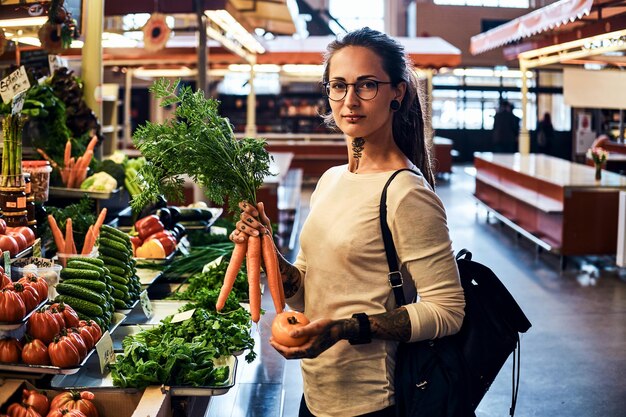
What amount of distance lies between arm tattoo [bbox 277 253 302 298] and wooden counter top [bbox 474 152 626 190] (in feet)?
24.8

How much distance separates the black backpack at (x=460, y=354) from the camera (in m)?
2.18

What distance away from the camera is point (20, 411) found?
3018mm

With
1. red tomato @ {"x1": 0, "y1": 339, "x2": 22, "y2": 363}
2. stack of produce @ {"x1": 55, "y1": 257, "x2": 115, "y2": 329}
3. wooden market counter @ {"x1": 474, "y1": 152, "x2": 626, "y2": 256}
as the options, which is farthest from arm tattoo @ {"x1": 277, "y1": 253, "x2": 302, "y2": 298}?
wooden market counter @ {"x1": 474, "y1": 152, "x2": 626, "y2": 256}

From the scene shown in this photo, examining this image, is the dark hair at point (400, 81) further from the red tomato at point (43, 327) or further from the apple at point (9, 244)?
the apple at point (9, 244)

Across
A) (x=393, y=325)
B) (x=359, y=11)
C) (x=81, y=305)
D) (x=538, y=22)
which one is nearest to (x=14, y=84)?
(x=81, y=305)

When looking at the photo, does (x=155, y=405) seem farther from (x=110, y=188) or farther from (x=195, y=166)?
(x=110, y=188)

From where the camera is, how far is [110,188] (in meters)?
5.64

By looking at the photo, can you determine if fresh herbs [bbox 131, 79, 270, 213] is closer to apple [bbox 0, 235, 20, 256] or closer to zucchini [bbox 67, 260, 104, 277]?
apple [bbox 0, 235, 20, 256]

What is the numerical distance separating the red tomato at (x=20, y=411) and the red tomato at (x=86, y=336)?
0.33m

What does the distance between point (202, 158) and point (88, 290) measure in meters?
1.24

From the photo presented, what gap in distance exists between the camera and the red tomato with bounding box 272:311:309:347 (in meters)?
2.11

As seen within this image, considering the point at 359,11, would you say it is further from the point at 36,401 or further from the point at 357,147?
the point at 357,147

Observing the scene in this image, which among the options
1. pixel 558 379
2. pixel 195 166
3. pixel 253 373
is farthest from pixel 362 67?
pixel 558 379

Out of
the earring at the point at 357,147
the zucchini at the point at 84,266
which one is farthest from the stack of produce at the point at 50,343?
the earring at the point at 357,147
